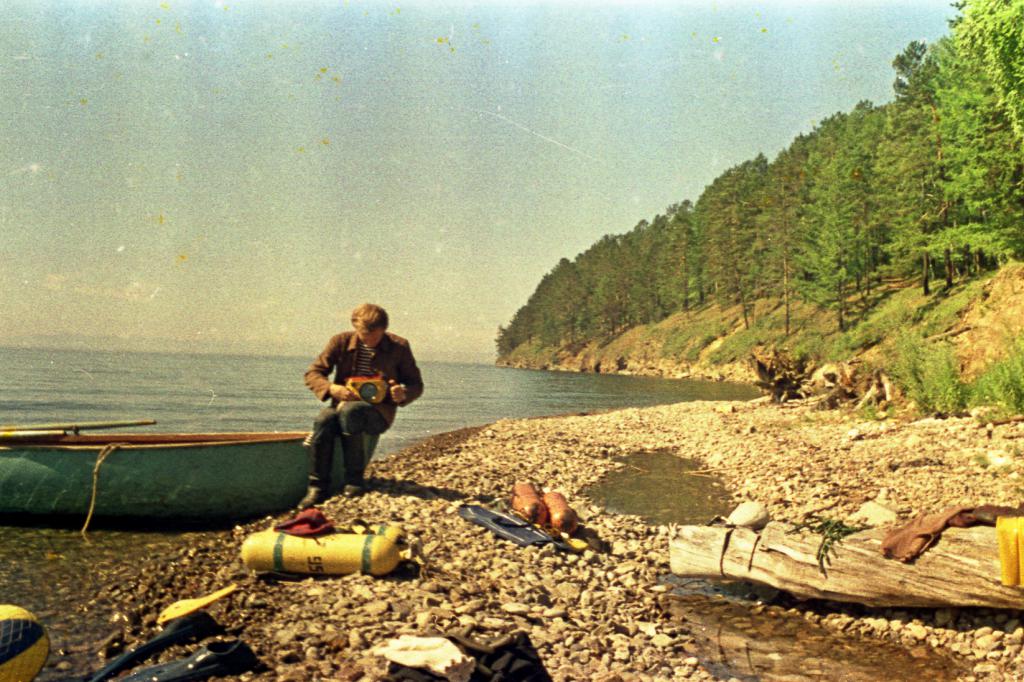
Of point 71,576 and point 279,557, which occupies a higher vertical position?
point 279,557

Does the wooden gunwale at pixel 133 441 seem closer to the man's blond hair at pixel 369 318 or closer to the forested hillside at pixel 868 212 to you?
the man's blond hair at pixel 369 318

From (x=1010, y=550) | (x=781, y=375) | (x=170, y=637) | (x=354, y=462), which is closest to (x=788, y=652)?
(x=1010, y=550)

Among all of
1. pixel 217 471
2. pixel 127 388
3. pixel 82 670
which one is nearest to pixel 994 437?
pixel 217 471

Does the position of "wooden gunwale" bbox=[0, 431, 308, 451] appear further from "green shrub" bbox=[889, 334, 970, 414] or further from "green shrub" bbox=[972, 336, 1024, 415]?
"green shrub" bbox=[889, 334, 970, 414]

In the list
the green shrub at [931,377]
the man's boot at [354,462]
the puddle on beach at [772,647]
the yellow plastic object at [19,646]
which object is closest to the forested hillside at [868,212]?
the green shrub at [931,377]

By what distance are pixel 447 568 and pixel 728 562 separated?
2970 millimetres

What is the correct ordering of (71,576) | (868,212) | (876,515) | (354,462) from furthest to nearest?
(868,212)
(354,462)
(876,515)
(71,576)

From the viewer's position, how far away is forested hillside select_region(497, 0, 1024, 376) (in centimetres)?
2839

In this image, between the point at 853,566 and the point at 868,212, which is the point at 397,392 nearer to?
the point at 853,566

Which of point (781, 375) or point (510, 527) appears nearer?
point (510, 527)

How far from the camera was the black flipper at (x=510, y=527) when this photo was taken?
26.8 ft

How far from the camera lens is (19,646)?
4.52 m

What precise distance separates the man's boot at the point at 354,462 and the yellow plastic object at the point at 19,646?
4883mm

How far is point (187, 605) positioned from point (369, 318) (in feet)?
13.9
